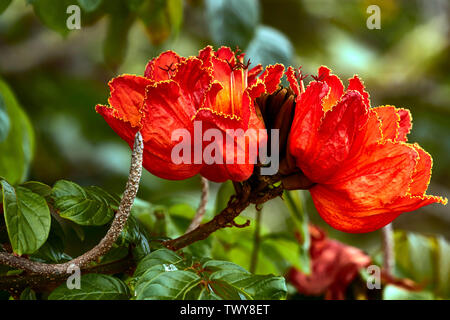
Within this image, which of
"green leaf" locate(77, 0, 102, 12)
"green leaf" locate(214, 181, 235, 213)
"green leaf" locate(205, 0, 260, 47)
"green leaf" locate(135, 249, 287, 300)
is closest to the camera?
"green leaf" locate(135, 249, 287, 300)

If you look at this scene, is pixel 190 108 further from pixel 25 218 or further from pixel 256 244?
pixel 256 244

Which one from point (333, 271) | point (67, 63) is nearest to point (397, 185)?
point (333, 271)

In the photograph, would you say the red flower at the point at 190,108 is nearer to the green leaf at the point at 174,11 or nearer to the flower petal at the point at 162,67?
the flower petal at the point at 162,67

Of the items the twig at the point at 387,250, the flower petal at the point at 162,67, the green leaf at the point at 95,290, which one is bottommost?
the twig at the point at 387,250

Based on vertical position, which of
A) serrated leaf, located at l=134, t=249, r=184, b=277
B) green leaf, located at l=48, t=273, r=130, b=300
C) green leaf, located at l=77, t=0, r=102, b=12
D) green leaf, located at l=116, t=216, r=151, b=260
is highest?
green leaf, located at l=77, t=0, r=102, b=12

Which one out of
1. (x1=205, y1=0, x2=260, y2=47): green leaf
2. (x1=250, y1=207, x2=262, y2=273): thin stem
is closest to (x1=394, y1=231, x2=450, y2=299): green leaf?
(x1=250, y1=207, x2=262, y2=273): thin stem

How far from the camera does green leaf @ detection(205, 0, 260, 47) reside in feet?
2.79

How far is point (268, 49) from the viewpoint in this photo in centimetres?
93

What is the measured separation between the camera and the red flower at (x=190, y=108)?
44cm

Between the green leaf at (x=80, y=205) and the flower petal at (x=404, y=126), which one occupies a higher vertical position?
the flower petal at (x=404, y=126)

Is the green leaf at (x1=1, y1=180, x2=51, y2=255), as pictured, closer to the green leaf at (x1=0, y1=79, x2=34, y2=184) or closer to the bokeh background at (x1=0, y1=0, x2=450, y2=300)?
the green leaf at (x1=0, y1=79, x2=34, y2=184)

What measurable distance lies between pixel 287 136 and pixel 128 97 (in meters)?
0.13

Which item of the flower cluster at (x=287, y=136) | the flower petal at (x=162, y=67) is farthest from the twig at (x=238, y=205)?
the flower petal at (x=162, y=67)

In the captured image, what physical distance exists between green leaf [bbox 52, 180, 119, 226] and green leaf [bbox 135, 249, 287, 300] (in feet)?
0.19
